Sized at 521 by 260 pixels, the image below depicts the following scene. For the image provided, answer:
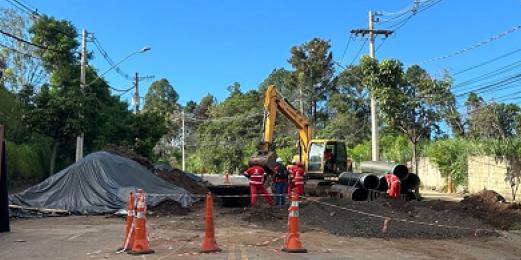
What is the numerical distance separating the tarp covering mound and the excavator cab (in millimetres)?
7946

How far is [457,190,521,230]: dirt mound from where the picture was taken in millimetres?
17094

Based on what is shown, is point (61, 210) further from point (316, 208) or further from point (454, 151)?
point (454, 151)

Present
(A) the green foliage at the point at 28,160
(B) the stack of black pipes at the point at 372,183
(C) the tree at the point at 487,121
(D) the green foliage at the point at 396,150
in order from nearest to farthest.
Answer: (B) the stack of black pipes at the point at 372,183
(A) the green foliage at the point at 28,160
(C) the tree at the point at 487,121
(D) the green foliage at the point at 396,150

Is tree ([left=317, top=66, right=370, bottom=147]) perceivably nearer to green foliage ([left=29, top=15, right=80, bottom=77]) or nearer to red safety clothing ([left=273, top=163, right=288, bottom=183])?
green foliage ([left=29, top=15, right=80, bottom=77])

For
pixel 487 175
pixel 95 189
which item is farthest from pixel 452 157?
pixel 95 189

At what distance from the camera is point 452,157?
39781 mm

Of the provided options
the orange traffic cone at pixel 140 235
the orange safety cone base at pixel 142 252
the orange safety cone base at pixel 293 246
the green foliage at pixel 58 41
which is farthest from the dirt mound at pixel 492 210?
the green foliage at pixel 58 41

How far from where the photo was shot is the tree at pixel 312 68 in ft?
261

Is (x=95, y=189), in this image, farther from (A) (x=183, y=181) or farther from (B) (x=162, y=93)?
(B) (x=162, y=93)

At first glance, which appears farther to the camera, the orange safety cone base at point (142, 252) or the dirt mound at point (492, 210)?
the dirt mound at point (492, 210)

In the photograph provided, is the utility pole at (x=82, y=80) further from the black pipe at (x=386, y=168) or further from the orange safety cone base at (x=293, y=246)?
the orange safety cone base at (x=293, y=246)

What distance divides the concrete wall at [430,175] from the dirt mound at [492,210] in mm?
21054

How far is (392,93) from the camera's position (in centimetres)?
3578

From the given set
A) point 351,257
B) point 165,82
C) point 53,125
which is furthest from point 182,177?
point 165,82
